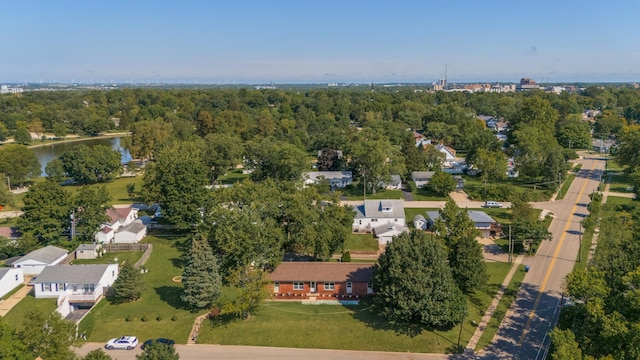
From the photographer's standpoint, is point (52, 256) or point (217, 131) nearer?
point (52, 256)

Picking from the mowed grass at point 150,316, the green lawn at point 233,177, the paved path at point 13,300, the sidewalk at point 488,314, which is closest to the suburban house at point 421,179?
the sidewalk at point 488,314

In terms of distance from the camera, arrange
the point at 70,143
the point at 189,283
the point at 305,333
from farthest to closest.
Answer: the point at 70,143 < the point at 189,283 < the point at 305,333

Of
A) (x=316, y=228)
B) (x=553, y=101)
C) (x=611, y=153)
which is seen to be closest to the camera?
(x=316, y=228)

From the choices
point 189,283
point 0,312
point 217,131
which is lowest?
point 0,312

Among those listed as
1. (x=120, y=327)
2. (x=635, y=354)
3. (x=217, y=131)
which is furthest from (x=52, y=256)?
(x=217, y=131)

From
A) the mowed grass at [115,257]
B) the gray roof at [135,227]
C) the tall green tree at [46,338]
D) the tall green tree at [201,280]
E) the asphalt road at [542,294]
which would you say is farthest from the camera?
the gray roof at [135,227]

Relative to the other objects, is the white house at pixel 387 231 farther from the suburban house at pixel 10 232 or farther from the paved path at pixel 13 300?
the suburban house at pixel 10 232

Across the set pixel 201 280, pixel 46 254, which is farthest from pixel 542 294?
pixel 46 254

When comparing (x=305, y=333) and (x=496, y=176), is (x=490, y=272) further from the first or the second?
(x=496, y=176)
